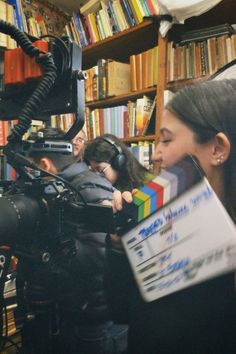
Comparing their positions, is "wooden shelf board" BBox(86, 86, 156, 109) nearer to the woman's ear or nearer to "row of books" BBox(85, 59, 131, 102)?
"row of books" BBox(85, 59, 131, 102)

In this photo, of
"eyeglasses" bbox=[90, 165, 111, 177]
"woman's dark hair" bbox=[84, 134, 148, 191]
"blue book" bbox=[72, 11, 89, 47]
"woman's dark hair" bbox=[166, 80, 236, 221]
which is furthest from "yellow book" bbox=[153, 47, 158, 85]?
"woman's dark hair" bbox=[166, 80, 236, 221]

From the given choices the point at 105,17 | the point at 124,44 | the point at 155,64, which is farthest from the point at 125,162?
the point at 105,17

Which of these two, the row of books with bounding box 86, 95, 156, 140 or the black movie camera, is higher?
the row of books with bounding box 86, 95, 156, 140

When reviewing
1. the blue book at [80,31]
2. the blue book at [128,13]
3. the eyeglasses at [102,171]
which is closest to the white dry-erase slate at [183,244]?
the eyeglasses at [102,171]

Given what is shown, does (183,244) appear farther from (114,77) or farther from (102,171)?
(114,77)

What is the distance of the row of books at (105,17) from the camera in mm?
1348

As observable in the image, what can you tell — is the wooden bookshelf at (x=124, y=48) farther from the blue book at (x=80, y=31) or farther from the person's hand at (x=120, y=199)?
the person's hand at (x=120, y=199)

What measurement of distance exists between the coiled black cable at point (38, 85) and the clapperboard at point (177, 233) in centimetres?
18

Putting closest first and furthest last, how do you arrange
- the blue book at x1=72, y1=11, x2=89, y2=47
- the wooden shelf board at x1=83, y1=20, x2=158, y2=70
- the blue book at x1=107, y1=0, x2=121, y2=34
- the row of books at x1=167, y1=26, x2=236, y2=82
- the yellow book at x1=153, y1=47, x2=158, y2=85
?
1. the row of books at x1=167, y1=26, x2=236, y2=82
2. the yellow book at x1=153, y1=47, x2=158, y2=85
3. the wooden shelf board at x1=83, y1=20, x2=158, y2=70
4. the blue book at x1=107, y1=0, x2=121, y2=34
5. the blue book at x1=72, y1=11, x2=89, y2=47

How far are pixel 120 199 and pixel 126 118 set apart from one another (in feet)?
2.85

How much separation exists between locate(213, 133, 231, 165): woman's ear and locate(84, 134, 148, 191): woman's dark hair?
4.5 inches

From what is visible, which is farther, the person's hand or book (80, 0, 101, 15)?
book (80, 0, 101, 15)

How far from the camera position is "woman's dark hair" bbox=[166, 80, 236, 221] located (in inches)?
14.0

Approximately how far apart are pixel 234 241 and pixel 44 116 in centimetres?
33
